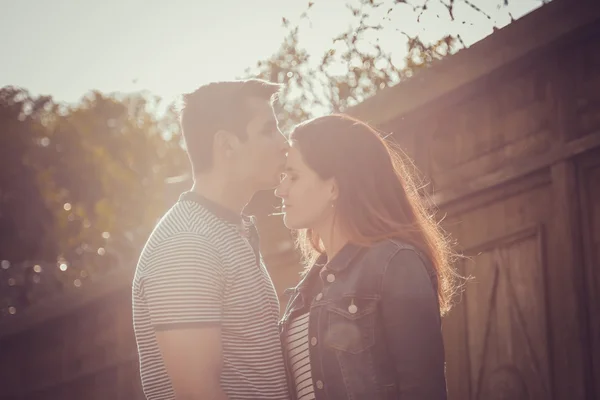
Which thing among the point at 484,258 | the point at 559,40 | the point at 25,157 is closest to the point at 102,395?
the point at 484,258

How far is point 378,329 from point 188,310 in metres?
0.78

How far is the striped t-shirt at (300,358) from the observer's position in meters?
3.60

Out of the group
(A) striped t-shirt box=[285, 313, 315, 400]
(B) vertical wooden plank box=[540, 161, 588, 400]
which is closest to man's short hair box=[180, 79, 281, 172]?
(A) striped t-shirt box=[285, 313, 315, 400]

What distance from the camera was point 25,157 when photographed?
1126 inches

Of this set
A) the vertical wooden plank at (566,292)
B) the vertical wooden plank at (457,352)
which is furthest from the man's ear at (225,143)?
the vertical wooden plank at (457,352)

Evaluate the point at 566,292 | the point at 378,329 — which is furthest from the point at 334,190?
the point at 566,292

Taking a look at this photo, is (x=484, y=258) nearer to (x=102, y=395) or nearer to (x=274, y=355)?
(x=274, y=355)

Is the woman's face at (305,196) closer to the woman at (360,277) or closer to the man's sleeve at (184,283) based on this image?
the woman at (360,277)

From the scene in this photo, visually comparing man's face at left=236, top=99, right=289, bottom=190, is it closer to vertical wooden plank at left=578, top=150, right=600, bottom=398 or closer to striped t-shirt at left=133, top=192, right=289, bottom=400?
striped t-shirt at left=133, top=192, right=289, bottom=400

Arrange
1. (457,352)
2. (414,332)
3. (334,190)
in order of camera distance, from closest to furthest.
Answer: (414,332), (334,190), (457,352)

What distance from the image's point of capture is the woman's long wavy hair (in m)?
3.57

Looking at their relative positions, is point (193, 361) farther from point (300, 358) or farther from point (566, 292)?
point (566, 292)

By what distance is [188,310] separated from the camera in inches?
135

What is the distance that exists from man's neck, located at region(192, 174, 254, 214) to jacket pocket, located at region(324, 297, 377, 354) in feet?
2.54
